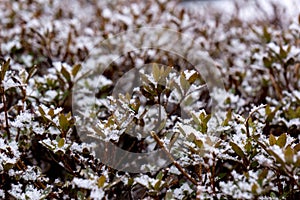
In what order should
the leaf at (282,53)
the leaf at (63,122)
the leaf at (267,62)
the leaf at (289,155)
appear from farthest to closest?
the leaf at (267,62) → the leaf at (282,53) → the leaf at (63,122) → the leaf at (289,155)

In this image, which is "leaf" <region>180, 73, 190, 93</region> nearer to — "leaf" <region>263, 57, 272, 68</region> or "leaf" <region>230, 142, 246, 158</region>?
"leaf" <region>230, 142, 246, 158</region>

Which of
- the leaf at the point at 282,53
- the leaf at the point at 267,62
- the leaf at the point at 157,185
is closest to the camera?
the leaf at the point at 157,185

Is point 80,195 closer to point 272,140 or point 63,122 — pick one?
point 63,122

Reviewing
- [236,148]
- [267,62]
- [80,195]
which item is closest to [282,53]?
[267,62]

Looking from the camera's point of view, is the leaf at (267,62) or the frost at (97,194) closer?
the frost at (97,194)

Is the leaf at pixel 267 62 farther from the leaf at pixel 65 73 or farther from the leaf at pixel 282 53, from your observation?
the leaf at pixel 65 73

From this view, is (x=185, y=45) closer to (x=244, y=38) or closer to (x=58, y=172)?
(x=244, y=38)

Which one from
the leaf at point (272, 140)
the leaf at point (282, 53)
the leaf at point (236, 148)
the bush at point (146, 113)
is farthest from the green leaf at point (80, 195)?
the leaf at point (282, 53)

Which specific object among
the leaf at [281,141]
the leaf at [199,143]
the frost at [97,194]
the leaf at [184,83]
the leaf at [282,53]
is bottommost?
the frost at [97,194]

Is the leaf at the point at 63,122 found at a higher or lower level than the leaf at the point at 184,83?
lower

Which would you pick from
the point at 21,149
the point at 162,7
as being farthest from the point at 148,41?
the point at 21,149

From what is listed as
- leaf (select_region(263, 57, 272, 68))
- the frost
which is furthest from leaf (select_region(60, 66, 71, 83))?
leaf (select_region(263, 57, 272, 68))
